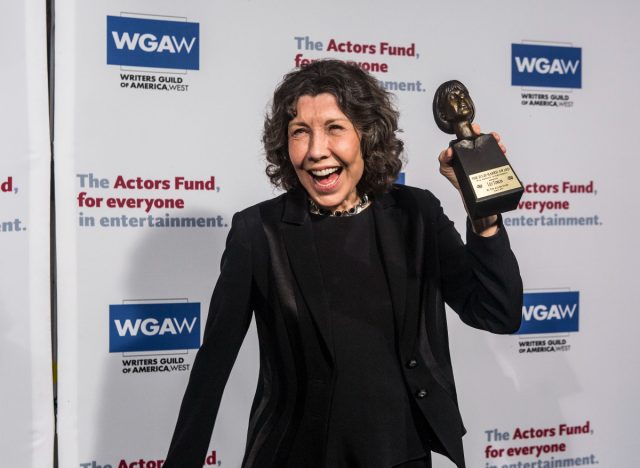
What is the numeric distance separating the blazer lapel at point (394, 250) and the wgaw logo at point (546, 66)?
1.58 m

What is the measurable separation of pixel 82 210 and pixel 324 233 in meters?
1.18

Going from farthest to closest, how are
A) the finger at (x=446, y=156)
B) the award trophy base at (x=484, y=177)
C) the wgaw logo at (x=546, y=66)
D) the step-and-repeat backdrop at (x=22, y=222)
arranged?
1. the wgaw logo at (x=546, y=66)
2. the step-and-repeat backdrop at (x=22, y=222)
3. the finger at (x=446, y=156)
4. the award trophy base at (x=484, y=177)

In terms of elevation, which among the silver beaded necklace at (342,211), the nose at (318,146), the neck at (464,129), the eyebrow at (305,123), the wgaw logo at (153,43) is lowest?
the silver beaded necklace at (342,211)

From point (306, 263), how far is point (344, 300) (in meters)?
0.12

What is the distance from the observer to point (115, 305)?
2.57m

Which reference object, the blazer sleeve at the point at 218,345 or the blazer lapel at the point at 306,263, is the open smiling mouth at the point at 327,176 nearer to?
the blazer lapel at the point at 306,263

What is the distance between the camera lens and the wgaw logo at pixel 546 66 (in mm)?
3053

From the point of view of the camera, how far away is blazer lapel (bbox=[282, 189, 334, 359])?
1.59 metres

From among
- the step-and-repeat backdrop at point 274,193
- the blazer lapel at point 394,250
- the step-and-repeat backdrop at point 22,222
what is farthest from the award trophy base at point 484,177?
the step-and-repeat backdrop at point 22,222

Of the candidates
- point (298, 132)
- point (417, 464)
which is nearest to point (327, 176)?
point (298, 132)

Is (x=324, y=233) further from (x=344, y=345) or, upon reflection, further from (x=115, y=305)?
(x=115, y=305)

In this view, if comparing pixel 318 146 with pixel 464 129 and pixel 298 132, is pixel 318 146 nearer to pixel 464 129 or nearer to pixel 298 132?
pixel 298 132

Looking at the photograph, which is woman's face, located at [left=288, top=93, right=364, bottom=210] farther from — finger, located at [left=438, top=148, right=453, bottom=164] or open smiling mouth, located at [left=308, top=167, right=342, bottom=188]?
finger, located at [left=438, top=148, right=453, bottom=164]

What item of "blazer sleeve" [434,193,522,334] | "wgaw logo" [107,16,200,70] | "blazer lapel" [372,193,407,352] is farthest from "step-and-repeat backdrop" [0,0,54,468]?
"blazer sleeve" [434,193,522,334]
